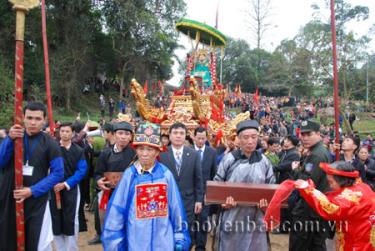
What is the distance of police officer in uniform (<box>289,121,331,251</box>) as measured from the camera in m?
3.74

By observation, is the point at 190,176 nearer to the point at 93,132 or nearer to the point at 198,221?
the point at 198,221

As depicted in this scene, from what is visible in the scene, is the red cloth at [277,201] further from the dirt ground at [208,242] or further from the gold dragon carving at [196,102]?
the gold dragon carving at [196,102]

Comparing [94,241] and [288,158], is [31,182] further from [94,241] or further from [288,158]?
[288,158]

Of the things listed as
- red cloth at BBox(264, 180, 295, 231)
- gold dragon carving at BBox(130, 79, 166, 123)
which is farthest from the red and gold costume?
gold dragon carving at BBox(130, 79, 166, 123)

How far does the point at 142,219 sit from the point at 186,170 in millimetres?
1432

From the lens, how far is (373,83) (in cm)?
2016

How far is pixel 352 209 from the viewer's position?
112 inches

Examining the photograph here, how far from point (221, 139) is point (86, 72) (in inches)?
706

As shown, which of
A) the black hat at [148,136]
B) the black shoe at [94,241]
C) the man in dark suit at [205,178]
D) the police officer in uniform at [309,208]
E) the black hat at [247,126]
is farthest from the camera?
the black shoe at [94,241]

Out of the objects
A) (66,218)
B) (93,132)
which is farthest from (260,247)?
(93,132)

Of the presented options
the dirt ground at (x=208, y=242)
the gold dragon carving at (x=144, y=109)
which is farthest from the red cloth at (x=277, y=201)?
the gold dragon carving at (x=144, y=109)

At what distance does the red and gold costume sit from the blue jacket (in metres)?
1.13

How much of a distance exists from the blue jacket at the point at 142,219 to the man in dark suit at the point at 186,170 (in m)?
1.18

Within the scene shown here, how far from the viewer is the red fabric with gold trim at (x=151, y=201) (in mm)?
2947
